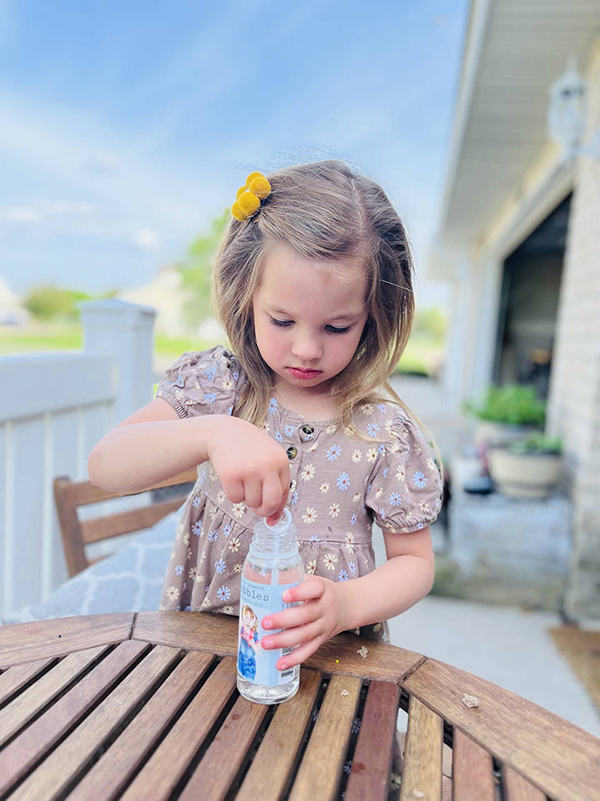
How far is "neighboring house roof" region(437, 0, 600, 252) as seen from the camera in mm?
3115

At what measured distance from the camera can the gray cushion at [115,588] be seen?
1.45 metres

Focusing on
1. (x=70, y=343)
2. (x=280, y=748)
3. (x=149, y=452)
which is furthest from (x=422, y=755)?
(x=70, y=343)

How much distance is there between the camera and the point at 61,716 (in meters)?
0.75

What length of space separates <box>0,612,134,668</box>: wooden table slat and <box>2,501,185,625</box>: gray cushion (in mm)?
440

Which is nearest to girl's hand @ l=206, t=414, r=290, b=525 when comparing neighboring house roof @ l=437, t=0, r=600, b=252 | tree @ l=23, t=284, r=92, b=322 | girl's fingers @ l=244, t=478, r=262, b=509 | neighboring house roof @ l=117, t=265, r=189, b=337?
girl's fingers @ l=244, t=478, r=262, b=509

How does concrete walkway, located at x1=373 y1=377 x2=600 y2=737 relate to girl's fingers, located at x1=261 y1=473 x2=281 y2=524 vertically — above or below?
below

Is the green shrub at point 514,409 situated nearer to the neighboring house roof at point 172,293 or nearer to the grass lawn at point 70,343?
the grass lawn at point 70,343

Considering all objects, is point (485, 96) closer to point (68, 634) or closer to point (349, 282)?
point (349, 282)

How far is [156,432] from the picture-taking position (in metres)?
0.92

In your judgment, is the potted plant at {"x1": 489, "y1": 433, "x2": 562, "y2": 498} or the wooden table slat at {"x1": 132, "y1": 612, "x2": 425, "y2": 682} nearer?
the wooden table slat at {"x1": 132, "y1": 612, "x2": 425, "y2": 682}

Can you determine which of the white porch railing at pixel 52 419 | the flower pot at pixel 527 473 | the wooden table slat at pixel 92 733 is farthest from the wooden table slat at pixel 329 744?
the flower pot at pixel 527 473

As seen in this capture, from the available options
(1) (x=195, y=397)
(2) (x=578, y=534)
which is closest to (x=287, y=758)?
(1) (x=195, y=397)

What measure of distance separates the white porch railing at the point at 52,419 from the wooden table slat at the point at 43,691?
92cm

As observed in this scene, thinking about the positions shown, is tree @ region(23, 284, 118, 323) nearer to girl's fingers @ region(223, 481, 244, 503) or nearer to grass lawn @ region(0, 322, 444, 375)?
grass lawn @ region(0, 322, 444, 375)
